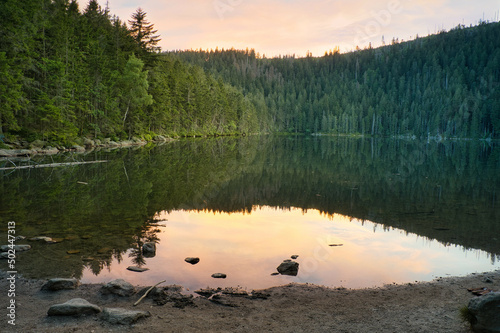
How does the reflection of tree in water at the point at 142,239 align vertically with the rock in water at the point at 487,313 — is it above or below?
below

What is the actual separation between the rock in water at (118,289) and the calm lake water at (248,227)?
727 millimetres

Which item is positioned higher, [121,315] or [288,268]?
[121,315]

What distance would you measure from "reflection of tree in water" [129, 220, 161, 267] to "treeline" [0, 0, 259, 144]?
2704 cm

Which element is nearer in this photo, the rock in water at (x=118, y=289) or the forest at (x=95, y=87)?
the rock in water at (x=118, y=289)

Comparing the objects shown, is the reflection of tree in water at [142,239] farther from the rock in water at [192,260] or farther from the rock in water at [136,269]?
the rock in water at [192,260]

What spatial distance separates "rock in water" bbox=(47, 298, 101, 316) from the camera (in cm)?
601

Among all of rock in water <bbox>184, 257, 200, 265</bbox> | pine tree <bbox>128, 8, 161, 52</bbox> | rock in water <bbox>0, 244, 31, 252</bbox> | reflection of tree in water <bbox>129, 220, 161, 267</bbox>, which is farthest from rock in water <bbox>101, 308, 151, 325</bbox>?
pine tree <bbox>128, 8, 161, 52</bbox>

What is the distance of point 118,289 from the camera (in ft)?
23.4

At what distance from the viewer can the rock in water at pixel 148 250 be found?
9.69 m

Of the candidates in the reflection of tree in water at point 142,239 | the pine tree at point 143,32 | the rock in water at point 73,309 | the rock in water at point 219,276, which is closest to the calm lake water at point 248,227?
the reflection of tree in water at point 142,239

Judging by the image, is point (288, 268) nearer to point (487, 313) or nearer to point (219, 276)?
point (219, 276)

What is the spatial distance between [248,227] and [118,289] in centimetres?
667

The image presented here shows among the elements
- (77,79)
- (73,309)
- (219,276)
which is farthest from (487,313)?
(77,79)

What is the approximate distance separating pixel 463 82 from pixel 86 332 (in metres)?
228
